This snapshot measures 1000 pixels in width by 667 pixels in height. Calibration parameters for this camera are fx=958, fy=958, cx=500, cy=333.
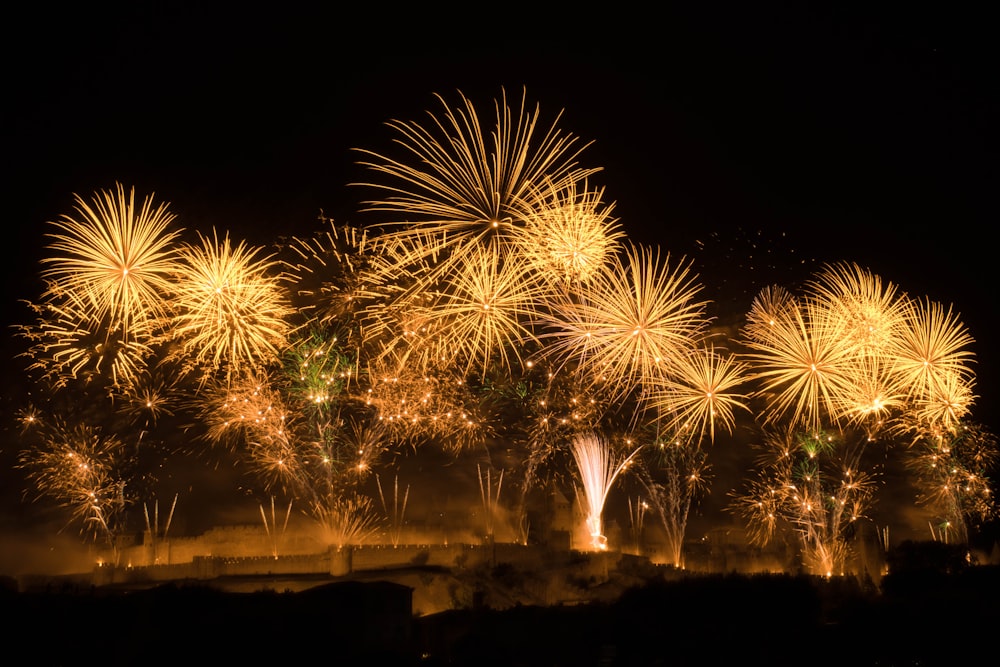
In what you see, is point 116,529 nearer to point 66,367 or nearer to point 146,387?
point 146,387

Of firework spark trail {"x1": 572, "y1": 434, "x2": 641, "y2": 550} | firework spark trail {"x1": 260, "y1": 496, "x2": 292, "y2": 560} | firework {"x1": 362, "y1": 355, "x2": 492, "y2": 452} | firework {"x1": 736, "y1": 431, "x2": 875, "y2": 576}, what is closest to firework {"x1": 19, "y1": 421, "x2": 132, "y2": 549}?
firework spark trail {"x1": 260, "y1": 496, "x2": 292, "y2": 560}

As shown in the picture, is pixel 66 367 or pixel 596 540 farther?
pixel 596 540

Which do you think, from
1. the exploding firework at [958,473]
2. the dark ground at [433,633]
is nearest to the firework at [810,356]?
the dark ground at [433,633]

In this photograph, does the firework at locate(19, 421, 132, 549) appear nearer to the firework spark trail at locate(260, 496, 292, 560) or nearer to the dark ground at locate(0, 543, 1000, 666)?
the firework spark trail at locate(260, 496, 292, 560)

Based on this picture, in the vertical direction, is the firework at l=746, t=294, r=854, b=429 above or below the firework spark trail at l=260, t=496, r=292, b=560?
above

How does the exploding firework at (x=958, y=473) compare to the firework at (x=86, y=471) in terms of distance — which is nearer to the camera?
the firework at (x=86, y=471)

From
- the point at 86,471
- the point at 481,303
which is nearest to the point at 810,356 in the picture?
the point at 481,303

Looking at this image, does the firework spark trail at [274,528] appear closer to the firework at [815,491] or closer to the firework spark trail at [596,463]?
the firework spark trail at [596,463]

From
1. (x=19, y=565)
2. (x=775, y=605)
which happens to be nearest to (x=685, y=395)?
(x=775, y=605)

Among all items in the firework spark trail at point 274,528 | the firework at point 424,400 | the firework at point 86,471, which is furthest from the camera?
the firework spark trail at point 274,528

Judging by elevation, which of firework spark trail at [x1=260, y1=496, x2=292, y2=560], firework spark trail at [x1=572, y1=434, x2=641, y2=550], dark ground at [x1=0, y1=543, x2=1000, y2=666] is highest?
firework spark trail at [x1=572, y1=434, x2=641, y2=550]

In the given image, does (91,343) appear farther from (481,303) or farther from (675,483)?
(675,483)
